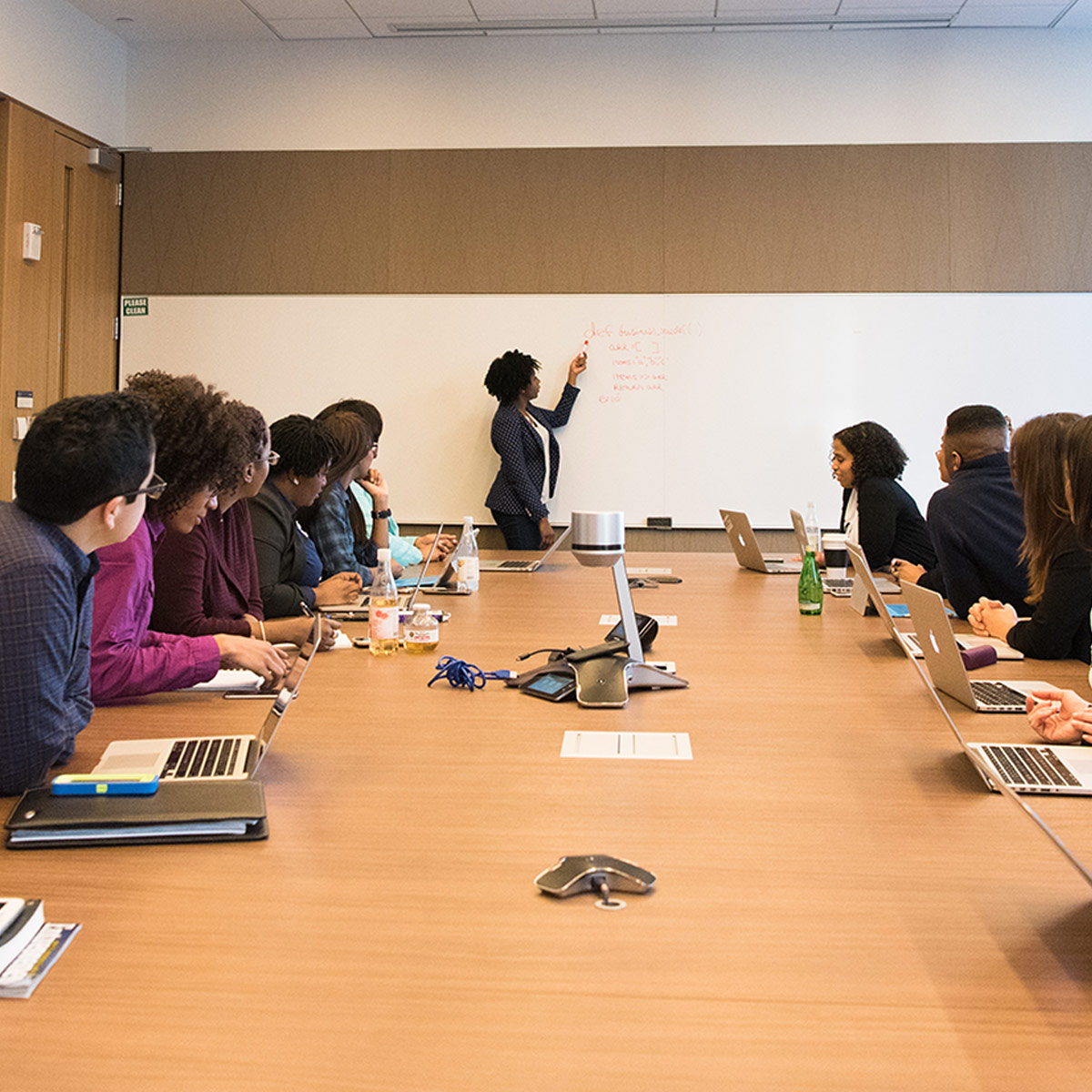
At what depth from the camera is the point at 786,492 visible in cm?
611

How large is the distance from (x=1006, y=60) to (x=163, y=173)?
4465 mm

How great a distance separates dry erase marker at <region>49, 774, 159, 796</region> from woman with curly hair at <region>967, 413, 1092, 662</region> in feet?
6.31

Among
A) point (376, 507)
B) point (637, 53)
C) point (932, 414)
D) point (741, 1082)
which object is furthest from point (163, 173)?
point (741, 1082)

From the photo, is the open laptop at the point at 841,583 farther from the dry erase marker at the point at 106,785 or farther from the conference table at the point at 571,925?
the dry erase marker at the point at 106,785

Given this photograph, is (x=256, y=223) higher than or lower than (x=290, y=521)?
higher

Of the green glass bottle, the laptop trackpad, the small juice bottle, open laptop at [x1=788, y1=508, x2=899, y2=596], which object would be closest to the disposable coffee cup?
open laptop at [x1=788, y1=508, x2=899, y2=596]

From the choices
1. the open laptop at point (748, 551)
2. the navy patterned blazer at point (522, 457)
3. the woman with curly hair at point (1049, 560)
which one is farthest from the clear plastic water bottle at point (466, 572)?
the navy patterned blazer at point (522, 457)

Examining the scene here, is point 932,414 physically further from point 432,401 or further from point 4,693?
point 4,693

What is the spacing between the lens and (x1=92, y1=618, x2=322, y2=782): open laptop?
1.54m

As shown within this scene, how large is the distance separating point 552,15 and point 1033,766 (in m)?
5.12

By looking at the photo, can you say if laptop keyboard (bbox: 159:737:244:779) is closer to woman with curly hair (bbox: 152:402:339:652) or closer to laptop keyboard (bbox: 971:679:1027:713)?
woman with curly hair (bbox: 152:402:339:652)

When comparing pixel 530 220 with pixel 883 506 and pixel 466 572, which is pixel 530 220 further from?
pixel 466 572

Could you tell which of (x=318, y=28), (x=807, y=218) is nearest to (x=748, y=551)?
(x=807, y=218)

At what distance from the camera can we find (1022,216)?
19.4 ft
